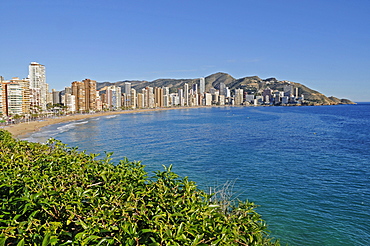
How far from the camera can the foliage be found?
9.66 ft

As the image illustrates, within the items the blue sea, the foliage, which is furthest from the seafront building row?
the foliage

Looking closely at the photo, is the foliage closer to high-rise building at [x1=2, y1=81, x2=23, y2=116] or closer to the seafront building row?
the seafront building row

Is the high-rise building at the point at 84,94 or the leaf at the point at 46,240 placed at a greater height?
the high-rise building at the point at 84,94

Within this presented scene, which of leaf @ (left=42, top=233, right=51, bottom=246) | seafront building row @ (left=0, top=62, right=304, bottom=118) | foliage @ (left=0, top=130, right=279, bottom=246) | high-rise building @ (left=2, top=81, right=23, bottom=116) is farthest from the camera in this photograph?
seafront building row @ (left=0, top=62, right=304, bottom=118)

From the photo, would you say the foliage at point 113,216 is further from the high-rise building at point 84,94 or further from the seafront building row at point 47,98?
the high-rise building at point 84,94

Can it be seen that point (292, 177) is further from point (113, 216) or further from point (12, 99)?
point (12, 99)

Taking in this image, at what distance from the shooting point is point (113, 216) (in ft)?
11.6

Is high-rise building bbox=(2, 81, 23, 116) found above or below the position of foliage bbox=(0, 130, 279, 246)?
above

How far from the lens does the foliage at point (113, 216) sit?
116 inches

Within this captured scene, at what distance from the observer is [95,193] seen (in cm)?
422

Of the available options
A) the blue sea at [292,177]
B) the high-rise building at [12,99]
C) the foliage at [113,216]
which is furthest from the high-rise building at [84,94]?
the foliage at [113,216]

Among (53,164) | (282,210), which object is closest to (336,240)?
(282,210)

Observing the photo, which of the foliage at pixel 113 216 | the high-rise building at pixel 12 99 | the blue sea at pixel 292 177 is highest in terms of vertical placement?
the high-rise building at pixel 12 99

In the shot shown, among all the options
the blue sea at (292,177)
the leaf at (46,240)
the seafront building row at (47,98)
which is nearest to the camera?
the leaf at (46,240)
